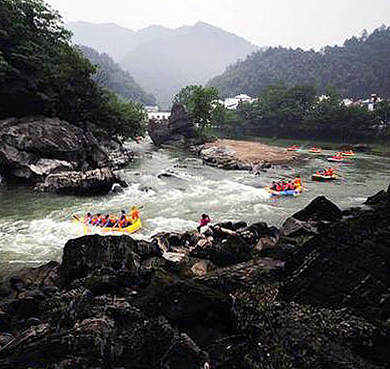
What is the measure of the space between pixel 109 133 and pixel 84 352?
40.9 metres

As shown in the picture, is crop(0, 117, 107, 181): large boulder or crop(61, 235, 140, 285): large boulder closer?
crop(61, 235, 140, 285): large boulder

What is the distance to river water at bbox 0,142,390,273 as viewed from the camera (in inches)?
655

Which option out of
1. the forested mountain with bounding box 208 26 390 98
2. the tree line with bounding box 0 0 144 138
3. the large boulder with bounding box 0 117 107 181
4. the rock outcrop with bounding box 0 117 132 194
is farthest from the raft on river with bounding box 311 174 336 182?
the forested mountain with bounding box 208 26 390 98

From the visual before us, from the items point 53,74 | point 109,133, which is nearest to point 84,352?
point 53,74

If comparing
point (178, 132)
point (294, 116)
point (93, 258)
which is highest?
point (294, 116)

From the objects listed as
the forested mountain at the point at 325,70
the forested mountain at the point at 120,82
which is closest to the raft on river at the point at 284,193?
the forested mountain at the point at 325,70

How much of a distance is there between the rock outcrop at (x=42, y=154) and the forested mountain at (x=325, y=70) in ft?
270

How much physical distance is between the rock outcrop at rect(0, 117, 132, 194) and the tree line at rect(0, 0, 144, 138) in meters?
3.84

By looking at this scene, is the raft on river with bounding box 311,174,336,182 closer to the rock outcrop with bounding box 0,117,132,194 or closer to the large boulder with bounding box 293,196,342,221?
the large boulder with bounding box 293,196,342,221

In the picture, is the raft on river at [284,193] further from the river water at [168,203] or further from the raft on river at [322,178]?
the raft on river at [322,178]

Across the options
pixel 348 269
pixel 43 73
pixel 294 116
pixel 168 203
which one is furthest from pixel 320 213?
pixel 294 116

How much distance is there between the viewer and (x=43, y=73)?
33750mm

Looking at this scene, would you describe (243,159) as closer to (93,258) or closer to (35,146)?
(35,146)

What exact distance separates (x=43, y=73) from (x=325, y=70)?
363ft
